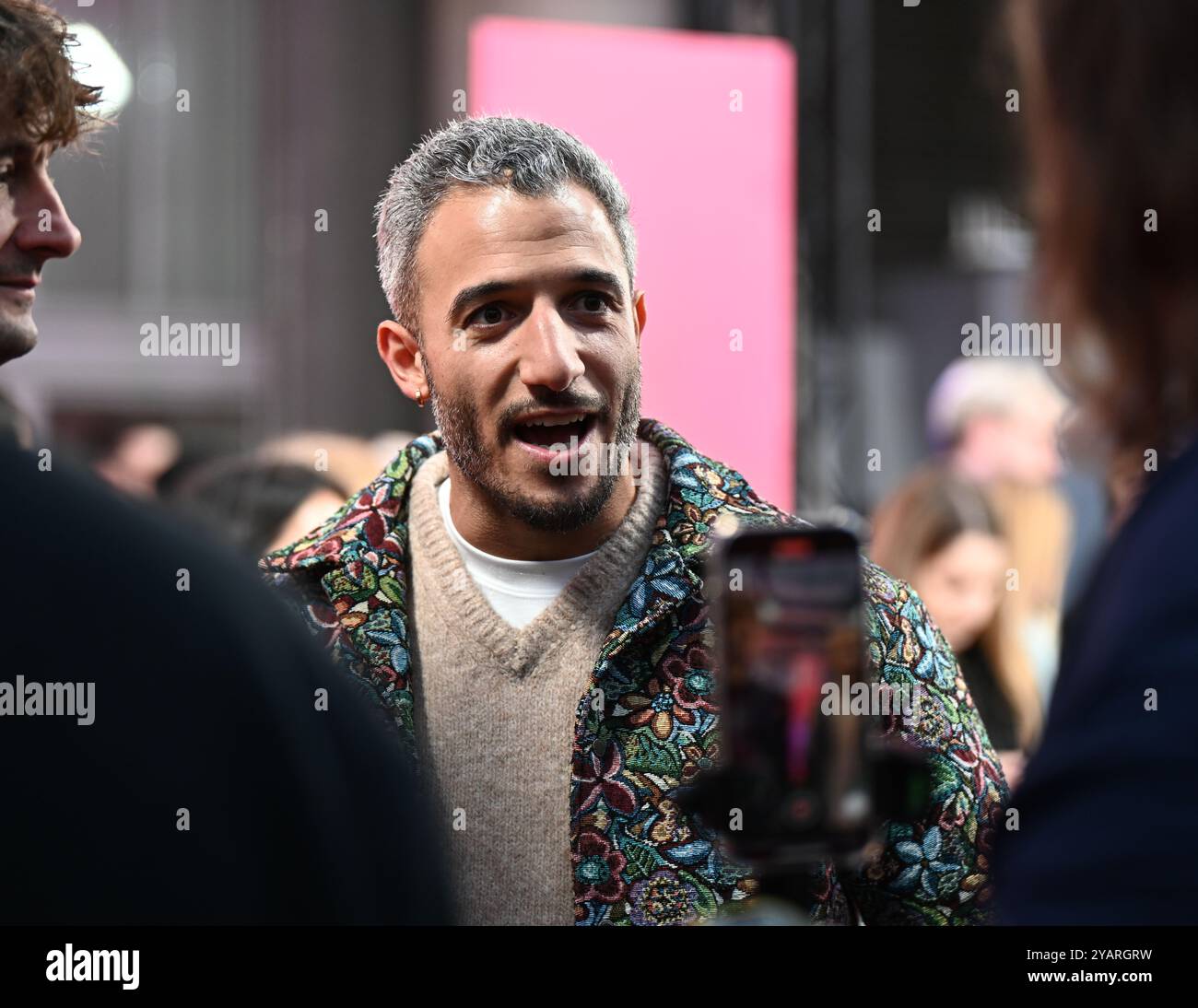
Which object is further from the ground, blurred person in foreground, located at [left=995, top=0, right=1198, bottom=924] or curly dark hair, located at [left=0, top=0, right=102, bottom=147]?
curly dark hair, located at [left=0, top=0, right=102, bottom=147]

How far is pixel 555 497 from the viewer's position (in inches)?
70.9

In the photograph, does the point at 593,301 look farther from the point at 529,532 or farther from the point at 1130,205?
the point at 1130,205

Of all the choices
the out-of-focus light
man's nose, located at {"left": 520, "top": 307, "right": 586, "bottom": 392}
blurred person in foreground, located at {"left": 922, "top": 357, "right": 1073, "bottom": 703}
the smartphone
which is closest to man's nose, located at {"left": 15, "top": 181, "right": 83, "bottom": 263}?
the out-of-focus light

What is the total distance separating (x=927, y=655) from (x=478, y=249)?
780 mm

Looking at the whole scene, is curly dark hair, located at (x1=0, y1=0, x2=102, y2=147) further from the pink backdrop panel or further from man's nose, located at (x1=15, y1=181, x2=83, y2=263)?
the pink backdrop panel

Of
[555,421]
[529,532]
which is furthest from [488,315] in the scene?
[529,532]

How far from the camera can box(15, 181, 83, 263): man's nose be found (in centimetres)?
167

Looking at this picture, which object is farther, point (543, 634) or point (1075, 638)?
point (543, 634)

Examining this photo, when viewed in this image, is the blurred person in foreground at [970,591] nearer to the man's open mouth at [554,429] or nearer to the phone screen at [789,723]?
the man's open mouth at [554,429]

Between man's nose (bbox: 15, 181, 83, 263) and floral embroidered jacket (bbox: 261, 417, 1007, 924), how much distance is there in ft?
1.57

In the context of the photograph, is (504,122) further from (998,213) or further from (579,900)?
(998,213)

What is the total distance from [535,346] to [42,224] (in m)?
0.61

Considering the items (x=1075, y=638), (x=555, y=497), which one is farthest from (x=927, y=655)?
(x=1075, y=638)

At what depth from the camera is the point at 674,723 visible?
171 centimetres
